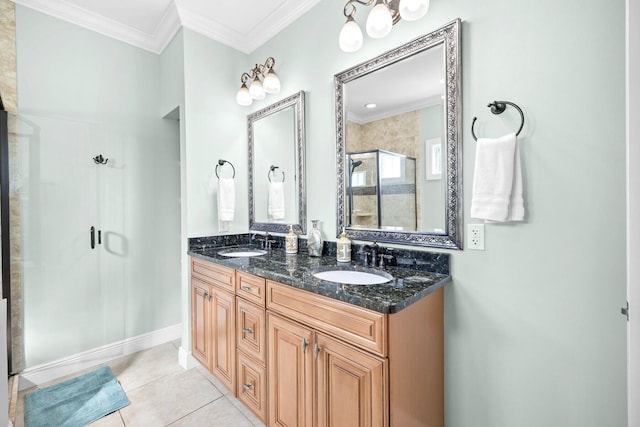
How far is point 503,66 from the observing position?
1.25m

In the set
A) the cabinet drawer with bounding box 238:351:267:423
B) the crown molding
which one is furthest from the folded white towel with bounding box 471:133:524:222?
the crown molding

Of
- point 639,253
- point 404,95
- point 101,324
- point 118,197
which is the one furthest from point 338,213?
point 101,324

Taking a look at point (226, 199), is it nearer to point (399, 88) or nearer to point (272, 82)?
point (272, 82)

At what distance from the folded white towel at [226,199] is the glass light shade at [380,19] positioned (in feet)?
5.08

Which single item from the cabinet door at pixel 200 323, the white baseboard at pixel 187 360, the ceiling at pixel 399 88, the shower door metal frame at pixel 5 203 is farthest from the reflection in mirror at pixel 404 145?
the shower door metal frame at pixel 5 203

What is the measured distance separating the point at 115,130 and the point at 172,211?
813 millimetres

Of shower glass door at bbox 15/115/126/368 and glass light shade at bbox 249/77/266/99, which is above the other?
glass light shade at bbox 249/77/266/99

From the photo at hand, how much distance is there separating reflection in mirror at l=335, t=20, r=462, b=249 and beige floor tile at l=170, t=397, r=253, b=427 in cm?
128

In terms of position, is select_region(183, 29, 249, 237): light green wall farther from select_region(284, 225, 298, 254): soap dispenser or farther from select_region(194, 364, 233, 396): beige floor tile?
select_region(194, 364, 233, 396): beige floor tile

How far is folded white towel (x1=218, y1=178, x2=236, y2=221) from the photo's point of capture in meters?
2.38

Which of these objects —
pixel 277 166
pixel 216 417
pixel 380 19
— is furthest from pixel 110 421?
pixel 380 19

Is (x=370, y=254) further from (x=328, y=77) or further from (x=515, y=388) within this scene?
(x=328, y=77)

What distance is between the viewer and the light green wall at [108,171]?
2.11 meters

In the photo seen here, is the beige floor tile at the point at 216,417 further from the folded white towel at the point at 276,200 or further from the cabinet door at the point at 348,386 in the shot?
the folded white towel at the point at 276,200
